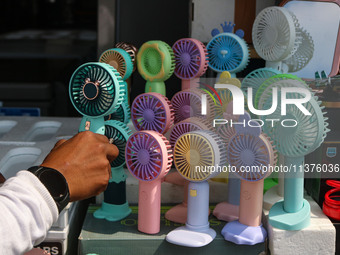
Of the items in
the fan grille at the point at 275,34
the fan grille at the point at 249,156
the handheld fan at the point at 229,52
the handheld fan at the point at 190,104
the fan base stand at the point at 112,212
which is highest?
the fan grille at the point at 275,34

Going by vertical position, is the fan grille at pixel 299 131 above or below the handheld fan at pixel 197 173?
above

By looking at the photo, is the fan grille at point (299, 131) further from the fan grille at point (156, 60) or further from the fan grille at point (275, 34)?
the fan grille at point (156, 60)

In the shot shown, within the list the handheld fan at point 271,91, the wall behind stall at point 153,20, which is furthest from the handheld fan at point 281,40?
the wall behind stall at point 153,20

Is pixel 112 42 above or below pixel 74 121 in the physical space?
above

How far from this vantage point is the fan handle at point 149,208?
1422 millimetres

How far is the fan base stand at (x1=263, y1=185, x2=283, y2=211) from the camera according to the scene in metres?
1.50

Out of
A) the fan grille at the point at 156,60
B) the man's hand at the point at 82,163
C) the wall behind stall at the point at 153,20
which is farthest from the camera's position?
the wall behind stall at the point at 153,20

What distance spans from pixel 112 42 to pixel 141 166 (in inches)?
→ 32.0

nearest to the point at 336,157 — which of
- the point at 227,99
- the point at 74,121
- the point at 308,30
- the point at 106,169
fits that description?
the point at 227,99

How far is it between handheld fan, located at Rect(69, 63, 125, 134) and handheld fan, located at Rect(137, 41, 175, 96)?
222 mm

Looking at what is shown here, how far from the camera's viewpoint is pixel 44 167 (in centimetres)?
98

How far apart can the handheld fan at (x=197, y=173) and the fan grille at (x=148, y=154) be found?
0.05 m

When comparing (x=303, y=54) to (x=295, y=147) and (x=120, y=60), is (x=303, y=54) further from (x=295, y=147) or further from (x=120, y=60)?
(x=120, y=60)

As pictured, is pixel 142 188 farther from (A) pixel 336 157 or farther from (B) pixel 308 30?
(B) pixel 308 30
